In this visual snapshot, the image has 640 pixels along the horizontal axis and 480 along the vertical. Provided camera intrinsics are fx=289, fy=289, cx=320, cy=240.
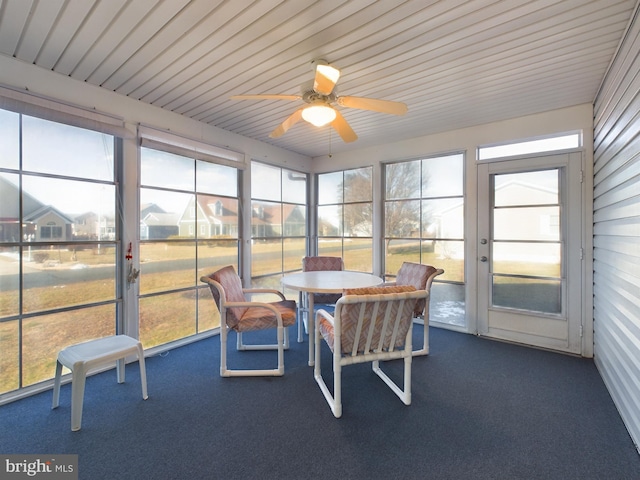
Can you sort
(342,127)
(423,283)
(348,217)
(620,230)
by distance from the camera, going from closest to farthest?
(620,230)
(342,127)
(423,283)
(348,217)

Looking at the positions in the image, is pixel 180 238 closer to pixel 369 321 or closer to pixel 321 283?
pixel 321 283

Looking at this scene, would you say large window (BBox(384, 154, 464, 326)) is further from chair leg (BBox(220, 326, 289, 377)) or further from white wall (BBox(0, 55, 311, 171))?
chair leg (BBox(220, 326, 289, 377))

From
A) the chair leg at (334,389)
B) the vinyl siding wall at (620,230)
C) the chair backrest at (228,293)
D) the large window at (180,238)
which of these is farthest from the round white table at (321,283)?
the vinyl siding wall at (620,230)

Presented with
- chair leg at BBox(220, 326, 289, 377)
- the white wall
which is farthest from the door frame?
the white wall

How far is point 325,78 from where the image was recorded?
Result: 1879 mm

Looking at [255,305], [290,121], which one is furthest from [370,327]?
[290,121]

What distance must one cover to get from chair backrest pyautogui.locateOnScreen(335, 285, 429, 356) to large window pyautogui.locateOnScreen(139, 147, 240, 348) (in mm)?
2194

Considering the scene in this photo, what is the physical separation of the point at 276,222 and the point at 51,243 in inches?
102

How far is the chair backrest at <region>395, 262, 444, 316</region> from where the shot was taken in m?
2.93

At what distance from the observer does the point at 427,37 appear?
190 cm

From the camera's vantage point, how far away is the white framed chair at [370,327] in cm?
187

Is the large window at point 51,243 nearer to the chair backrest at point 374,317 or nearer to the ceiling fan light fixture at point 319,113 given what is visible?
the ceiling fan light fixture at point 319,113

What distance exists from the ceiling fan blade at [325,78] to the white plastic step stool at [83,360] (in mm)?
2323

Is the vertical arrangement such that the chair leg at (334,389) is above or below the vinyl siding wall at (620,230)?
below
